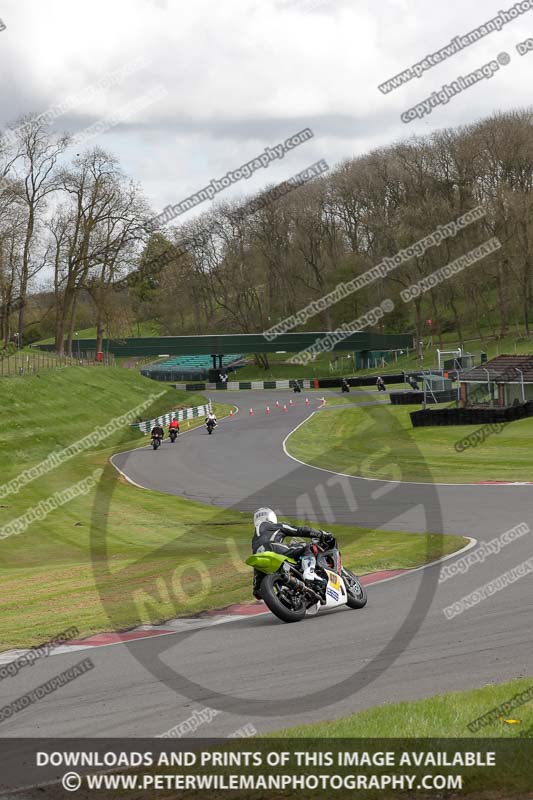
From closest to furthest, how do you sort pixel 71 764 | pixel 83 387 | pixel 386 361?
pixel 71 764 → pixel 83 387 → pixel 386 361

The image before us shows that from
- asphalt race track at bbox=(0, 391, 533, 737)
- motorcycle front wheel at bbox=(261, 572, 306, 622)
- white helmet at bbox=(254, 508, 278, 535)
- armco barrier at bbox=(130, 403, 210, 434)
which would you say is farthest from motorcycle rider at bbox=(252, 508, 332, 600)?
armco barrier at bbox=(130, 403, 210, 434)

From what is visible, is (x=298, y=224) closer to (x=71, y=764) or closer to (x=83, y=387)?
(x=83, y=387)

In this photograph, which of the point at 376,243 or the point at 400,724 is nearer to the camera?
the point at 400,724

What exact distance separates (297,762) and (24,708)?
3430mm

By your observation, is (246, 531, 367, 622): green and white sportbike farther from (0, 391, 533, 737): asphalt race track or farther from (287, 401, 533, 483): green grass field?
(287, 401, 533, 483): green grass field

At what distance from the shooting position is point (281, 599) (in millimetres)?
12820

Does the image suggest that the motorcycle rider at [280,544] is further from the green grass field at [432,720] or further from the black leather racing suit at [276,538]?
the green grass field at [432,720]

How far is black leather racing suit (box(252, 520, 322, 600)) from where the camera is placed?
515 inches

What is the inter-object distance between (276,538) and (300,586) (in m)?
0.74

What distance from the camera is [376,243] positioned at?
108750 mm

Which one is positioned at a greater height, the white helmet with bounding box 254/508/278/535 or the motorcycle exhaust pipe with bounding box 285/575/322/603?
the white helmet with bounding box 254/508/278/535

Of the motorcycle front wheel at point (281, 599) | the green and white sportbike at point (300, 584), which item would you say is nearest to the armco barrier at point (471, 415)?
the green and white sportbike at point (300, 584)

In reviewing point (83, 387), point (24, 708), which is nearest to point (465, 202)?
point (83, 387)

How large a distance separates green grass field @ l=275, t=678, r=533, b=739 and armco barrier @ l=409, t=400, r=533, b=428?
121ft
